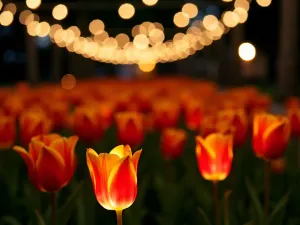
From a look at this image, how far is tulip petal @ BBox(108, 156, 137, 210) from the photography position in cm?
187

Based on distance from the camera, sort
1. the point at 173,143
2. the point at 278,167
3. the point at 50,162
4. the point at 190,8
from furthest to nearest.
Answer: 1. the point at 190,8
2. the point at 278,167
3. the point at 173,143
4. the point at 50,162

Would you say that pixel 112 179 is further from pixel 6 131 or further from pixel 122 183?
pixel 6 131

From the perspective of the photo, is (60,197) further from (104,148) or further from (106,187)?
(106,187)

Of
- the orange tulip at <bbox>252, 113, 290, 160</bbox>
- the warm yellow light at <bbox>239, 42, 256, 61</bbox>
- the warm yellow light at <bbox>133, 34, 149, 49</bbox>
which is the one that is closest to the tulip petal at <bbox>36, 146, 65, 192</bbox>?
the orange tulip at <bbox>252, 113, 290, 160</bbox>

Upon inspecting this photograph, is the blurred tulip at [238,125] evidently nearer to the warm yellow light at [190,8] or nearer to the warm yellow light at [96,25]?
the warm yellow light at [190,8]

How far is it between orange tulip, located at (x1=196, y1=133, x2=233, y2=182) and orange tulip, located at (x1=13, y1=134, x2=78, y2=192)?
58 cm

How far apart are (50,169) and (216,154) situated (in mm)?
725

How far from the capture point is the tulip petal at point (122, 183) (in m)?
1.87

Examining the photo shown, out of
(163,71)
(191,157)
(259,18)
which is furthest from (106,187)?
(163,71)

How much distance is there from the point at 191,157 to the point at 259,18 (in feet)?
136

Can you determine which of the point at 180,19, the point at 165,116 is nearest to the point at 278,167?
the point at 165,116

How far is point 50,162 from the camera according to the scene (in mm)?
2215

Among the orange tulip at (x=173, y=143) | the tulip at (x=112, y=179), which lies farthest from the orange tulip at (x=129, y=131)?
the tulip at (x=112, y=179)

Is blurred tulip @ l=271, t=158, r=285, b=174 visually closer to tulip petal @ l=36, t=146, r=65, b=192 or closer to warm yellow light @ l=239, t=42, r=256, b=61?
warm yellow light @ l=239, t=42, r=256, b=61
